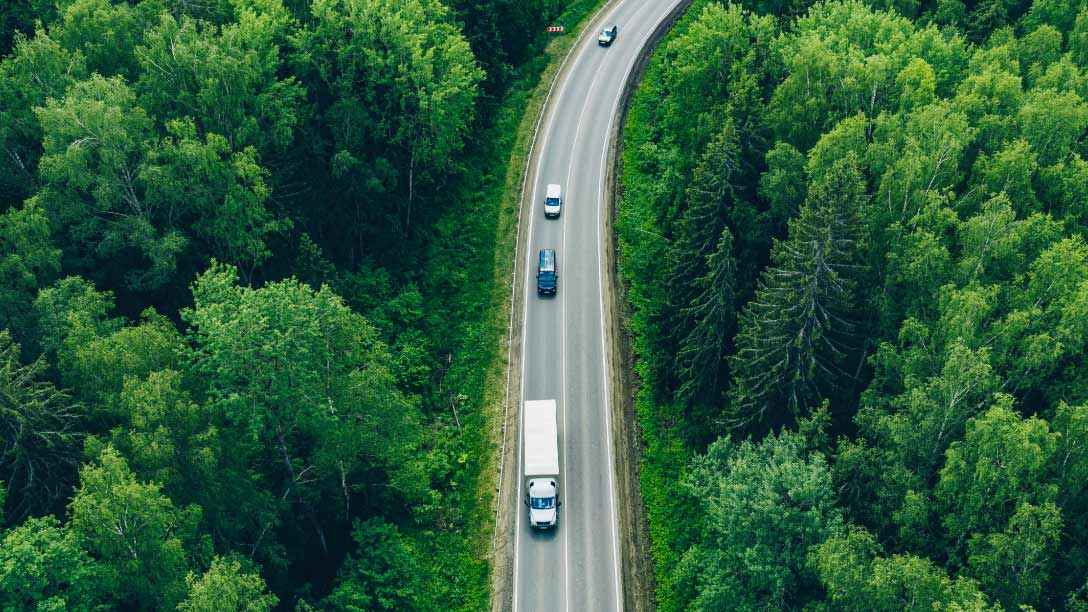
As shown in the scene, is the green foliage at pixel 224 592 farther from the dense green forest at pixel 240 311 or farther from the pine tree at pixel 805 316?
the pine tree at pixel 805 316

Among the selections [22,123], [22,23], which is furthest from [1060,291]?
[22,23]

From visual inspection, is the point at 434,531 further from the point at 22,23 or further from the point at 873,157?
the point at 22,23

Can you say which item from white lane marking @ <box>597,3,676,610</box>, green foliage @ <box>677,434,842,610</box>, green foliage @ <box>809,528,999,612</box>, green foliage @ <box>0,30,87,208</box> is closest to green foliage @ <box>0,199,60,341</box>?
green foliage @ <box>0,30,87,208</box>

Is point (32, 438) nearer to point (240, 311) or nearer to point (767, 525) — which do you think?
point (240, 311)

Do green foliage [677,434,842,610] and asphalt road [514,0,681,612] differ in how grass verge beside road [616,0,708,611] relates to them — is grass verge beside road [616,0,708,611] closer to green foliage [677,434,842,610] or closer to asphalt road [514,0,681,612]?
asphalt road [514,0,681,612]

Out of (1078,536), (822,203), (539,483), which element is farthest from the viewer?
(539,483)

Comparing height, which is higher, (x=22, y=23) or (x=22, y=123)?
(x=22, y=23)

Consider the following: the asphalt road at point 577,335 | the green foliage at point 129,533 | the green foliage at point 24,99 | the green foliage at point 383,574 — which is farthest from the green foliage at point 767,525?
the green foliage at point 24,99
